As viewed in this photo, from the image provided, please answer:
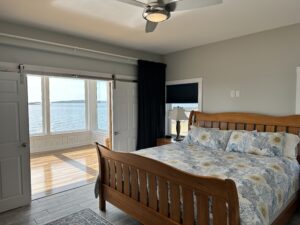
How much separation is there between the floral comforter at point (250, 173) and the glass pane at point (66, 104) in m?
4.45

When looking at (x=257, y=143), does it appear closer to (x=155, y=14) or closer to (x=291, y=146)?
(x=291, y=146)

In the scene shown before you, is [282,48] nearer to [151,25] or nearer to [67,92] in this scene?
[151,25]

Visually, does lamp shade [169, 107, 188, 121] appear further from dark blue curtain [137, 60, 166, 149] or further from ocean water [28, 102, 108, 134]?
ocean water [28, 102, 108, 134]

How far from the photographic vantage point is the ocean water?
608cm

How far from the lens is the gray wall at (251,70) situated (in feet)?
10.3

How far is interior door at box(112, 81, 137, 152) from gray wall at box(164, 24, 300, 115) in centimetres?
131

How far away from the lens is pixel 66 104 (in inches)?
263

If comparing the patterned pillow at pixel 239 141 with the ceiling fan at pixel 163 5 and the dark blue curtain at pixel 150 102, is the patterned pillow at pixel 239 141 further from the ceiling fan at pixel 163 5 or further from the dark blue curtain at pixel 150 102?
the ceiling fan at pixel 163 5

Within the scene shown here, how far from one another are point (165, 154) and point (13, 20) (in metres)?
2.78

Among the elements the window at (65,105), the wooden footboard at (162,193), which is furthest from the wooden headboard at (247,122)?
the window at (65,105)

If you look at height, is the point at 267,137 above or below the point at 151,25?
below

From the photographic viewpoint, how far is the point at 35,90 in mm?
5992

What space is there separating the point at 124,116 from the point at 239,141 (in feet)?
7.40

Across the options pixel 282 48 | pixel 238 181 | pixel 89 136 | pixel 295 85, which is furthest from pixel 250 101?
pixel 89 136
